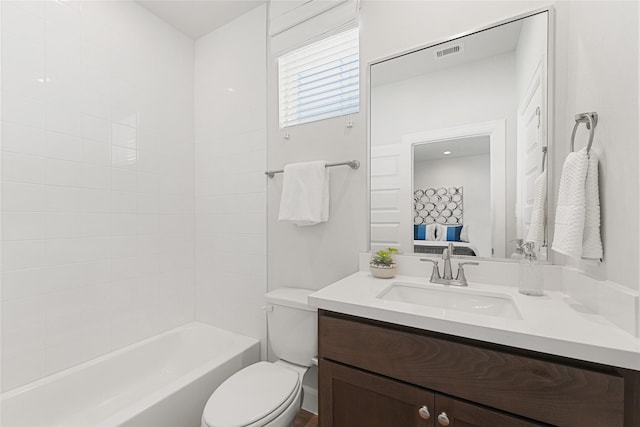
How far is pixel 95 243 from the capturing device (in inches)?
65.1

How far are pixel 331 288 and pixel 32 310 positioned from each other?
1493 mm

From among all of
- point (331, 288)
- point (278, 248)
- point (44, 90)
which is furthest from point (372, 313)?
point (44, 90)

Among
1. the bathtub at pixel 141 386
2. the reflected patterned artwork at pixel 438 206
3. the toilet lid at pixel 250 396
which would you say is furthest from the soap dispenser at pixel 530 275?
the bathtub at pixel 141 386

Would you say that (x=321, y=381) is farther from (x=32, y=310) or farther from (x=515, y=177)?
(x=32, y=310)

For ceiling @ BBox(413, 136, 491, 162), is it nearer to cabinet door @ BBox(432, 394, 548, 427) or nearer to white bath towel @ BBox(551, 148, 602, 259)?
white bath towel @ BBox(551, 148, 602, 259)

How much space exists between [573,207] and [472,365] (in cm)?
55

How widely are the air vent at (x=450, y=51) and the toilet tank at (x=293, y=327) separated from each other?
1329mm

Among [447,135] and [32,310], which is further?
Answer: [32,310]

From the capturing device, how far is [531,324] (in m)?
0.76

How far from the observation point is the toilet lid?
1.08 m

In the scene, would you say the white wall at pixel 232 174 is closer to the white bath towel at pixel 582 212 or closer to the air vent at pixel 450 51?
the air vent at pixel 450 51

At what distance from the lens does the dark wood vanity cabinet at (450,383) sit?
0.65 meters

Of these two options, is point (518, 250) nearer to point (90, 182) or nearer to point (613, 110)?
point (613, 110)

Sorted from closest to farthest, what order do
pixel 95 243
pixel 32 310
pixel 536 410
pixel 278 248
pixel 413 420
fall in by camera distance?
1. pixel 536 410
2. pixel 413 420
3. pixel 32 310
4. pixel 95 243
5. pixel 278 248
